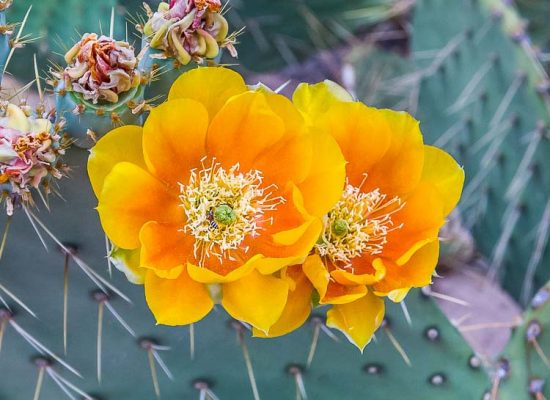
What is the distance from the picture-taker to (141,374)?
90 centimetres

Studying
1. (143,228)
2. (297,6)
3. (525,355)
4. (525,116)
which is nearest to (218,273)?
(143,228)

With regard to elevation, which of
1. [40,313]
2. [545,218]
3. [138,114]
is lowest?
[545,218]

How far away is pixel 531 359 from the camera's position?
3.30ft

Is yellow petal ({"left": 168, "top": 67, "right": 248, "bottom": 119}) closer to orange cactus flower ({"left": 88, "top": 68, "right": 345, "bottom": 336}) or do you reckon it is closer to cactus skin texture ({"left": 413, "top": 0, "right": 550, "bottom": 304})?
orange cactus flower ({"left": 88, "top": 68, "right": 345, "bottom": 336})

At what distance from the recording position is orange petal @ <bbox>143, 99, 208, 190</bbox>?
0.63 meters

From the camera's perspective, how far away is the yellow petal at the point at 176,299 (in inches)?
24.6

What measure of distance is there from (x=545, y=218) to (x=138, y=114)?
111cm

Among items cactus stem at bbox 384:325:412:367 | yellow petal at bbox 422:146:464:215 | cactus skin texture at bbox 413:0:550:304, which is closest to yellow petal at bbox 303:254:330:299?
yellow petal at bbox 422:146:464:215

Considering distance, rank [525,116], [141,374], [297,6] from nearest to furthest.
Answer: [141,374]
[525,116]
[297,6]

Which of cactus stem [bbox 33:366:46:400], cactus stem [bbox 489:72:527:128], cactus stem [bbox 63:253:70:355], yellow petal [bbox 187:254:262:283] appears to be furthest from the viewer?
cactus stem [bbox 489:72:527:128]

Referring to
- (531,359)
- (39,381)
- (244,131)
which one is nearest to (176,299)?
(244,131)

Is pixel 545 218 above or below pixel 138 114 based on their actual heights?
below

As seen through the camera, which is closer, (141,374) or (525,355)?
(141,374)

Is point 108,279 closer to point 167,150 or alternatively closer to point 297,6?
point 167,150
